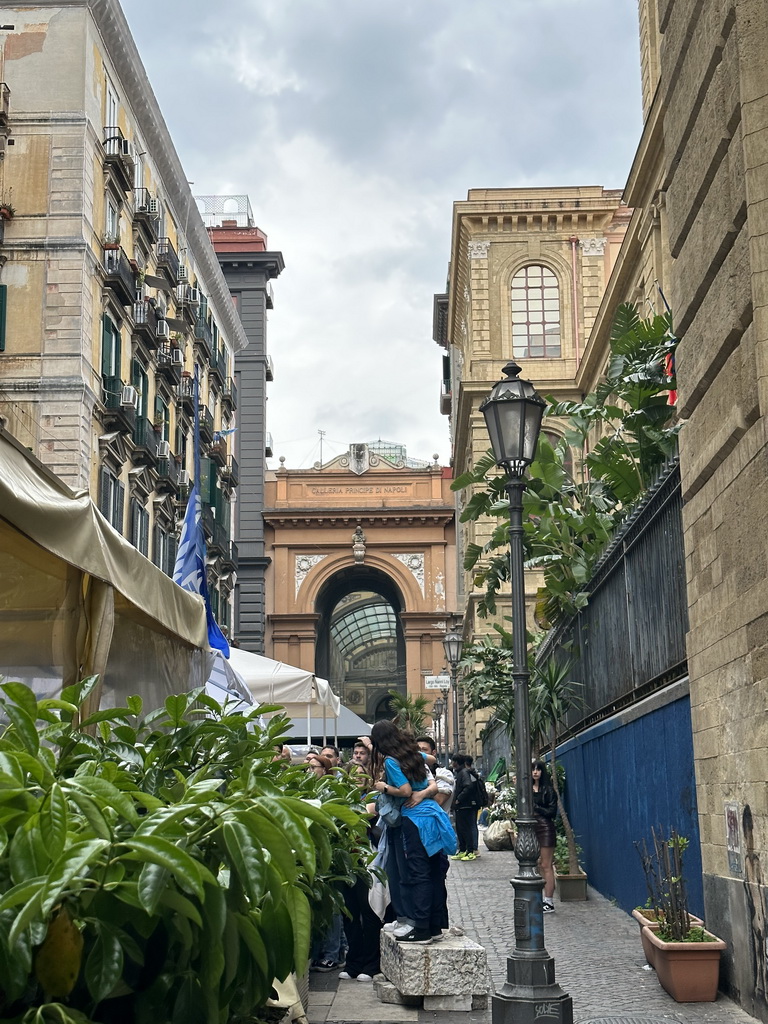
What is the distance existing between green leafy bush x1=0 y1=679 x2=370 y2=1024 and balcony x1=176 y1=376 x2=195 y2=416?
111 feet

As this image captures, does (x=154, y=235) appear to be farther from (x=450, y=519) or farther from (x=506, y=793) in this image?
(x=450, y=519)

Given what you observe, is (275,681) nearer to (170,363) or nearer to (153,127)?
(170,363)

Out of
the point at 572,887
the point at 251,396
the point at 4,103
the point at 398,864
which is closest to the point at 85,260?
the point at 4,103

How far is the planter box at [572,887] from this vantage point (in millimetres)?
14242

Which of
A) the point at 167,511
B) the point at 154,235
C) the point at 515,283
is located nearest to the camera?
the point at 154,235

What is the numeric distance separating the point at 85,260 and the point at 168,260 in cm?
729

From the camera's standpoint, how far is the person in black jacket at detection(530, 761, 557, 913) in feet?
45.4

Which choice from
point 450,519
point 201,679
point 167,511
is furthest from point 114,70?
point 450,519

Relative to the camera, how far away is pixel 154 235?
3231 cm

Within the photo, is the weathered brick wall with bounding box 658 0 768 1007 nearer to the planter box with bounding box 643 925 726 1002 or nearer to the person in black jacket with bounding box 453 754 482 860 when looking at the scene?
the planter box with bounding box 643 925 726 1002

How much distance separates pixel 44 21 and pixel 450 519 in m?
37.8

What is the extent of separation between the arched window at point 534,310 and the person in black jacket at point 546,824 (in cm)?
3074

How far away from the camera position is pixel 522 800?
8633 mm

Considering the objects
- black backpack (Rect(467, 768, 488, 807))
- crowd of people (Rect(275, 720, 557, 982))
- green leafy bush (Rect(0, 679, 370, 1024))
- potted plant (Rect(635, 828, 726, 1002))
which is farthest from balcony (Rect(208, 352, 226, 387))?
green leafy bush (Rect(0, 679, 370, 1024))
